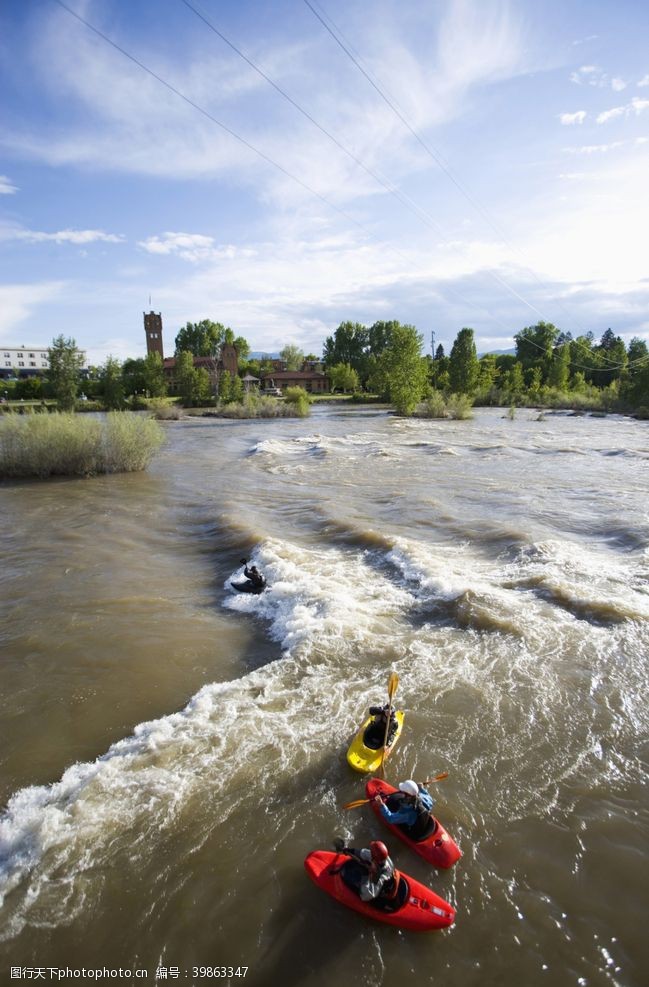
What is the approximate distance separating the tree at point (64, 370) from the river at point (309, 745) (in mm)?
36082

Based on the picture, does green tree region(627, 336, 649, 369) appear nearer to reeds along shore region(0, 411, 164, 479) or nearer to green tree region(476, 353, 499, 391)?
green tree region(476, 353, 499, 391)

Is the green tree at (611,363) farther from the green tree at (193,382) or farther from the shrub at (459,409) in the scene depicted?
the green tree at (193,382)

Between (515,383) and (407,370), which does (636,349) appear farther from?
(407,370)

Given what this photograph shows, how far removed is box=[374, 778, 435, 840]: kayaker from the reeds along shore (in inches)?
754

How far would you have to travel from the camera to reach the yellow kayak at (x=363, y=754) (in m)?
5.10

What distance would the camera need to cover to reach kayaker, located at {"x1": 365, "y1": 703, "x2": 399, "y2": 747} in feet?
17.4

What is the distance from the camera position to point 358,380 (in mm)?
98625

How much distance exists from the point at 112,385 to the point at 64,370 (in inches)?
524

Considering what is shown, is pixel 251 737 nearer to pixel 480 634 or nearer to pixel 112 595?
pixel 480 634

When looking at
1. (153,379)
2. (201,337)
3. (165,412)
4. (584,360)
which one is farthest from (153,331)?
(584,360)

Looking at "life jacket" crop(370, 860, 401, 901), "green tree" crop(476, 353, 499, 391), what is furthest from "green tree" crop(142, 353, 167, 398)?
"life jacket" crop(370, 860, 401, 901)

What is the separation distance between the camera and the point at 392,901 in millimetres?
3732

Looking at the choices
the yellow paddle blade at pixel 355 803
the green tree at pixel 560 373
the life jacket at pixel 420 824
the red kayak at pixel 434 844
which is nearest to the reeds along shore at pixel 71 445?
the yellow paddle blade at pixel 355 803

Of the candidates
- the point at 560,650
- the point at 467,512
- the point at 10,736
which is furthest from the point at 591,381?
the point at 10,736
